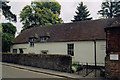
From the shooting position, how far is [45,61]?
14.5 m

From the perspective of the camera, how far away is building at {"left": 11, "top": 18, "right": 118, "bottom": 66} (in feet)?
52.6

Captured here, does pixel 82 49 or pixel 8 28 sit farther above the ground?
pixel 8 28

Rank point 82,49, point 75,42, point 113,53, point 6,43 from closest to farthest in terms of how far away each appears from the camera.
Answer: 1. point 113,53
2. point 82,49
3. point 75,42
4. point 6,43

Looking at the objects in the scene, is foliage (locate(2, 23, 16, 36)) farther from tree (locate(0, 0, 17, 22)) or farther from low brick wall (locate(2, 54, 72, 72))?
low brick wall (locate(2, 54, 72, 72))

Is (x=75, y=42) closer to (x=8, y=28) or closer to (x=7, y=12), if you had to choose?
(x=7, y=12)

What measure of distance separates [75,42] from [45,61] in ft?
18.2

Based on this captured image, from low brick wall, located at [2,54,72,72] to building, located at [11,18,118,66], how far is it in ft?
13.4

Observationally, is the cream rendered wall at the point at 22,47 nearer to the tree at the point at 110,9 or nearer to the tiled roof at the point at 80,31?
the tiled roof at the point at 80,31

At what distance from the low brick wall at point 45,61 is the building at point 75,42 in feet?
13.4

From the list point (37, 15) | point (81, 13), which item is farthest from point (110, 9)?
point (37, 15)

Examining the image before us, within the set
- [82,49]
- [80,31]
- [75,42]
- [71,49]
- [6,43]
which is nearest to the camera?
[82,49]

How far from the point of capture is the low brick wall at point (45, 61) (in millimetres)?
12398

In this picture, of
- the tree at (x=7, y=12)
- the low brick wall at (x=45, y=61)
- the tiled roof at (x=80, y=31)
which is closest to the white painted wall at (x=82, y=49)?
the tiled roof at (x=80, y=31)

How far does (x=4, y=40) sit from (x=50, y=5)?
66.6ft
